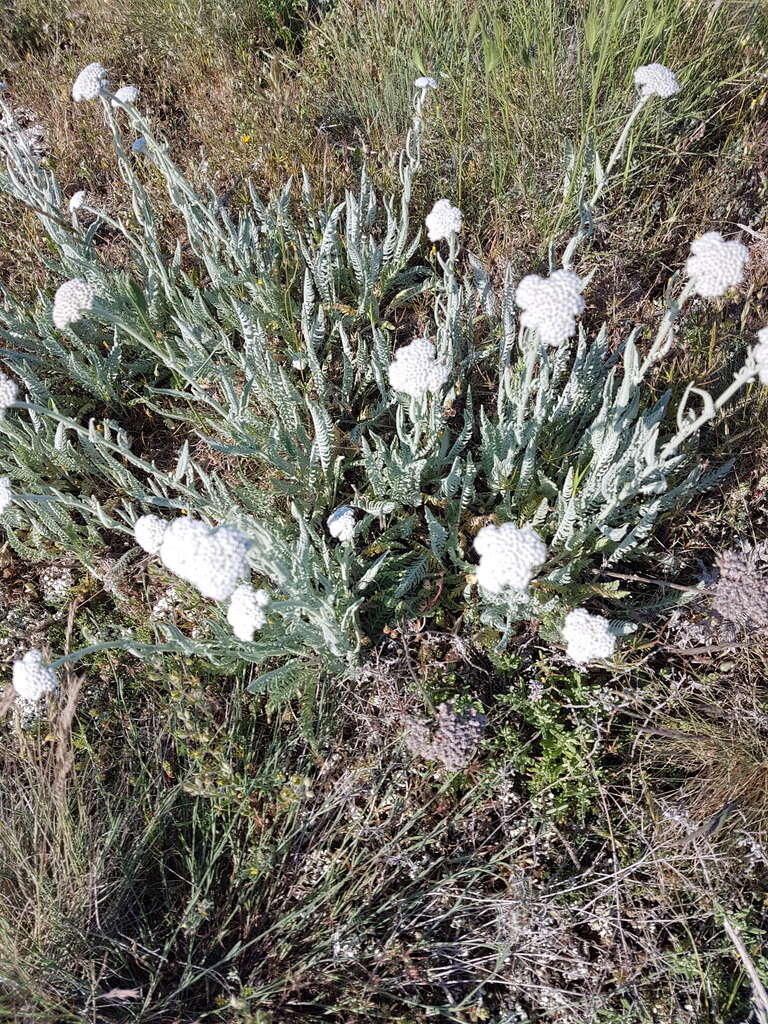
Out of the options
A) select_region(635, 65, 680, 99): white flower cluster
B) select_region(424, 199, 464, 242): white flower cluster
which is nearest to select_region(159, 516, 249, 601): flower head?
select_region(424, 199, 464, 242): white flower cluster

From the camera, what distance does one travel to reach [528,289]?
156 cm

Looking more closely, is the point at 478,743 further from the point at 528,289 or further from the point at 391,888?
the point at 528,289

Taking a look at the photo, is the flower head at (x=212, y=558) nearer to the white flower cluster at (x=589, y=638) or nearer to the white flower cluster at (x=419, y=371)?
the white flower cluster at (x=419, y=371)

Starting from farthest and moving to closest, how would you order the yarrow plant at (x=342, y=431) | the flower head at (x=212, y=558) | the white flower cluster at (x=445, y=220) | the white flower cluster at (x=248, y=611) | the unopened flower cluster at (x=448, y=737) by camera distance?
the white flower cluster at (x=445, y=220) → the unopened flower cluster at (x=448, y=737) → the yarrow plant at (x=342, y=431) → the white flower cluster at (x=248, y=611) → the flower head at (x=212, y=558)

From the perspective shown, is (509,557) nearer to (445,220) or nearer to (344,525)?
(344,525)

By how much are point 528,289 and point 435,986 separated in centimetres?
187

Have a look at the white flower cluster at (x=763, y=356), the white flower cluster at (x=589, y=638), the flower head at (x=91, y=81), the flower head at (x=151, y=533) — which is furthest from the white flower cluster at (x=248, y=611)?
the flower head at (x=91, y=81)

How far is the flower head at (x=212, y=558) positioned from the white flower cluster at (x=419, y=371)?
24.6 inches

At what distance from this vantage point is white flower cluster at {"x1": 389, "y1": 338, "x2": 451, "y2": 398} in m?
1.68

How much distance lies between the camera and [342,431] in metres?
2.46

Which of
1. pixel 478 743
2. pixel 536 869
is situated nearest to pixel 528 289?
pixel 478 743

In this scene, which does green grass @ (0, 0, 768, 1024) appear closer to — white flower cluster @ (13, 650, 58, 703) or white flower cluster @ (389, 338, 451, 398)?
white flower cluster @ (13, 650, 58, 703)

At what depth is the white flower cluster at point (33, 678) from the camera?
5.18ft

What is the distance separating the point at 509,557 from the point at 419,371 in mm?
565
